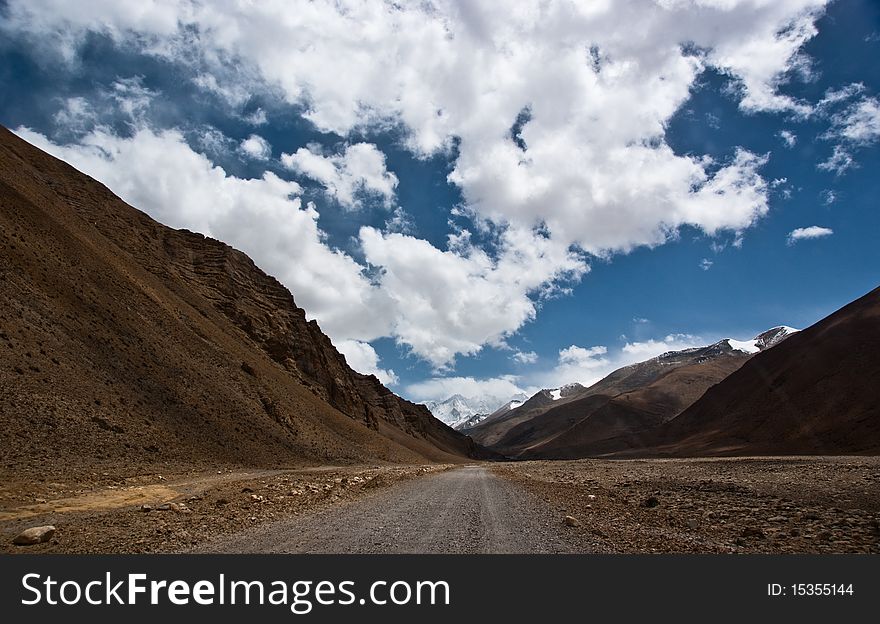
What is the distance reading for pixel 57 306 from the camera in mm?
39188

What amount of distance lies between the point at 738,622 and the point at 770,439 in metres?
105

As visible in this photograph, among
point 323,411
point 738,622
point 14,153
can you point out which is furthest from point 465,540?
point 14,153

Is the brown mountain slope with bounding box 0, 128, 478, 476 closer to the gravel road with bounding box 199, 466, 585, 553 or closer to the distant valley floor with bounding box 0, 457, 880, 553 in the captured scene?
the distant valley floor with bounding box 0, 457, 880, 553

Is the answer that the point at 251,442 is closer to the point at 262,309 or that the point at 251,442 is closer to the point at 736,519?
the point at 736,519

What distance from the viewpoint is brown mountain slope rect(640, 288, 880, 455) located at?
7519cm

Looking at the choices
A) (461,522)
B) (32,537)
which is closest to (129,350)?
(32,537)

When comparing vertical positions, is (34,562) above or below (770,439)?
above

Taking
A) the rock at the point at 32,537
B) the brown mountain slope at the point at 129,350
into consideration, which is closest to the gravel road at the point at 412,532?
the rock at the point at 32,537

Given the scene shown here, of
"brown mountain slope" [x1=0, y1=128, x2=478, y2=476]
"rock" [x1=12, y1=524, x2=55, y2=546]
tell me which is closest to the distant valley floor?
"rock" [x1=12, y1=524, x2=55, y2=546]

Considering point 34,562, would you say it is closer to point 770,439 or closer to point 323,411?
point 323,411

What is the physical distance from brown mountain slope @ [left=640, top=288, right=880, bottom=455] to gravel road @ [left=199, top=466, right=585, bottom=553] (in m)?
64.4

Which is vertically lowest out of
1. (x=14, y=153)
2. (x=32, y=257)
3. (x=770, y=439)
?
(x=770, y=439)

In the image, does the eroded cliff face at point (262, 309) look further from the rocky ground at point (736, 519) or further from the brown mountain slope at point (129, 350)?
the rocky ground at point (736, 519)

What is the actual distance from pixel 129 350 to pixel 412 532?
43911mm
